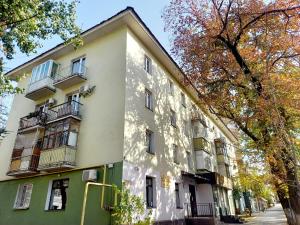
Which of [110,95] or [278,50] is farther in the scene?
[110,95]

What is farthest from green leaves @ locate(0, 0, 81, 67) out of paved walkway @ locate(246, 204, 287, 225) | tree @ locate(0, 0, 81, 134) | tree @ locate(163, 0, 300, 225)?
paved walkway @ locate(246, 204, 287, 225)

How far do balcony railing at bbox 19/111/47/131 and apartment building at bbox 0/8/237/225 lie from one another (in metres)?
0.09

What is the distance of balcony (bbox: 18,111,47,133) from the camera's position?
1664cm

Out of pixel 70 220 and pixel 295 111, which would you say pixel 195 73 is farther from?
pixel 70 220

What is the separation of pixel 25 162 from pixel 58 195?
140 inches

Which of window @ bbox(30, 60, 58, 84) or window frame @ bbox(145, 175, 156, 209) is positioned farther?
window @ bbox(30, 60, 58, 84)

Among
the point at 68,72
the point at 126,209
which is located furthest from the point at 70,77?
the point at 126,209

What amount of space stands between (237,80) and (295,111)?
3.65 meters

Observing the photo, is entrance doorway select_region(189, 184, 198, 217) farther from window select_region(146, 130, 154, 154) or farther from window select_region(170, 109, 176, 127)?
window select_region(146, 130, 154, 154)

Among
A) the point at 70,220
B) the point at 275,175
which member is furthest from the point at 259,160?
the point at 70,220

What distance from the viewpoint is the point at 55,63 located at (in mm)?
19281

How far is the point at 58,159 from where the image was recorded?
13875 mm

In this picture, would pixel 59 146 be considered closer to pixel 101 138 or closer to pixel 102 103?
pixel 101 138

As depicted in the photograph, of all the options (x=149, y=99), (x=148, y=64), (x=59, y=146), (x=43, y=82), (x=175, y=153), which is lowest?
(x=59, y=146)
